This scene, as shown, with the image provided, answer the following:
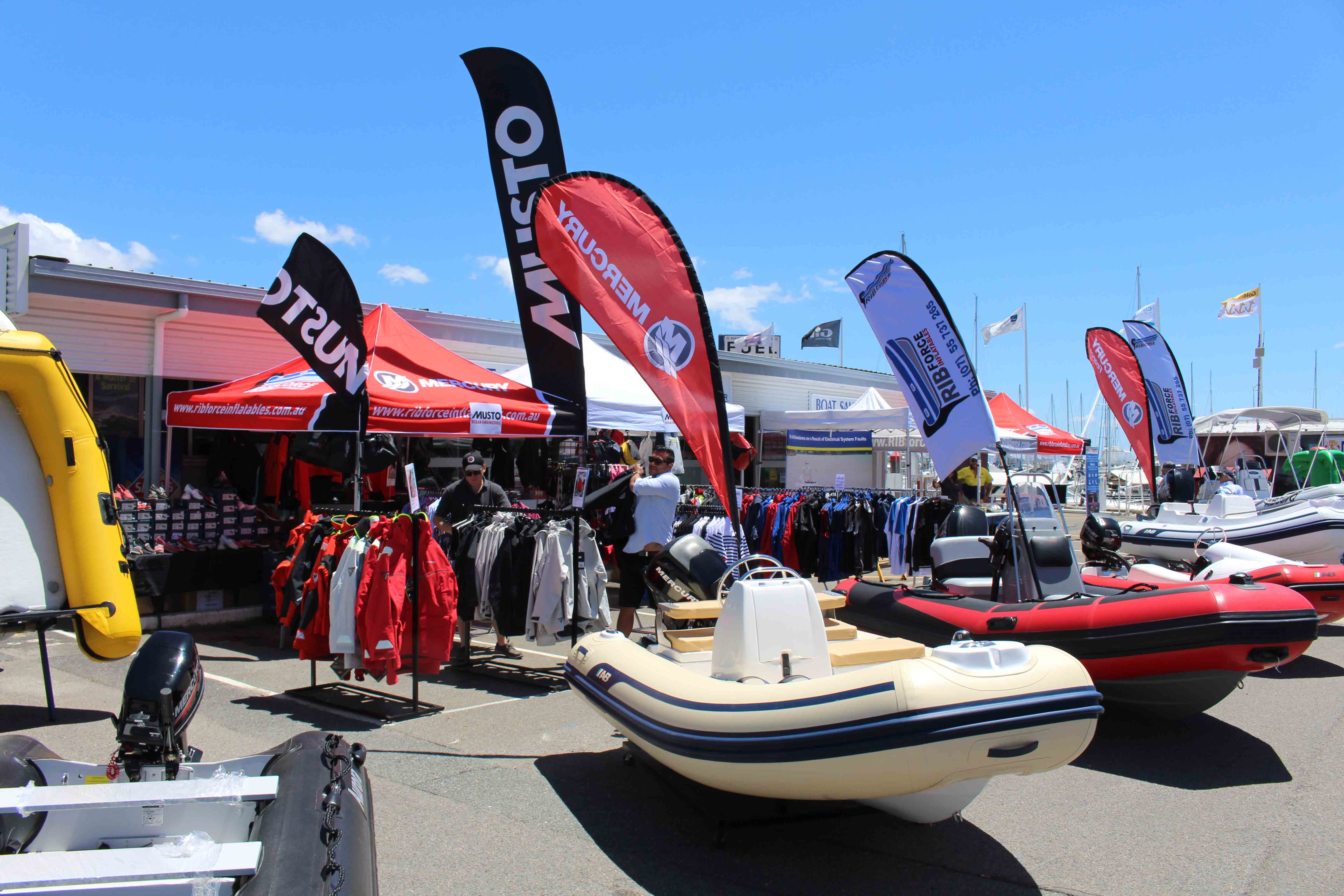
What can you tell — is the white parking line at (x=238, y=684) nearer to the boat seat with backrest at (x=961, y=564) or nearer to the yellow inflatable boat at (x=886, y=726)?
the yellow inflatable boat at (x=886, y=726)

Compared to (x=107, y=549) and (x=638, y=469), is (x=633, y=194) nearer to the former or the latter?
(x=638, y=469)

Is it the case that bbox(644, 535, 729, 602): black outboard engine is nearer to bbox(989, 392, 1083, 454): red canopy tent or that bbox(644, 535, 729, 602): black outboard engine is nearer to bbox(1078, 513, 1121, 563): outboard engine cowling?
bbox(1078, 513, 1121, 563): outboard engine cowling

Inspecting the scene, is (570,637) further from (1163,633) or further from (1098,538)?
(1098,538)

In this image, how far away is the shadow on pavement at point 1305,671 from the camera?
24.8 feet

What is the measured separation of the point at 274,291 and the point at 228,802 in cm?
615

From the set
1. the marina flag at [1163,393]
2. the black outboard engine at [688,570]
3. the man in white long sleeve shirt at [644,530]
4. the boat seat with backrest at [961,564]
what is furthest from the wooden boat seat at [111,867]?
the marina flag at [1163,393]

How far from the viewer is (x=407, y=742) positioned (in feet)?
17.9

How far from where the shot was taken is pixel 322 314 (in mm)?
7629

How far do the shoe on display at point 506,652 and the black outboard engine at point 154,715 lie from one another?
192 inches

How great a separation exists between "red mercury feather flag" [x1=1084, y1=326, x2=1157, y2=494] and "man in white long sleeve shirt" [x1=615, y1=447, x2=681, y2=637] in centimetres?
1117

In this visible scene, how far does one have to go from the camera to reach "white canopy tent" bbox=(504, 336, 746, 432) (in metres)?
11.3

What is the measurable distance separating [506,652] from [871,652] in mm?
4144

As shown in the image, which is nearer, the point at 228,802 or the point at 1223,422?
the point at 228,802

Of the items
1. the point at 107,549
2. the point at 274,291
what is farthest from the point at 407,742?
the point at 274,291
